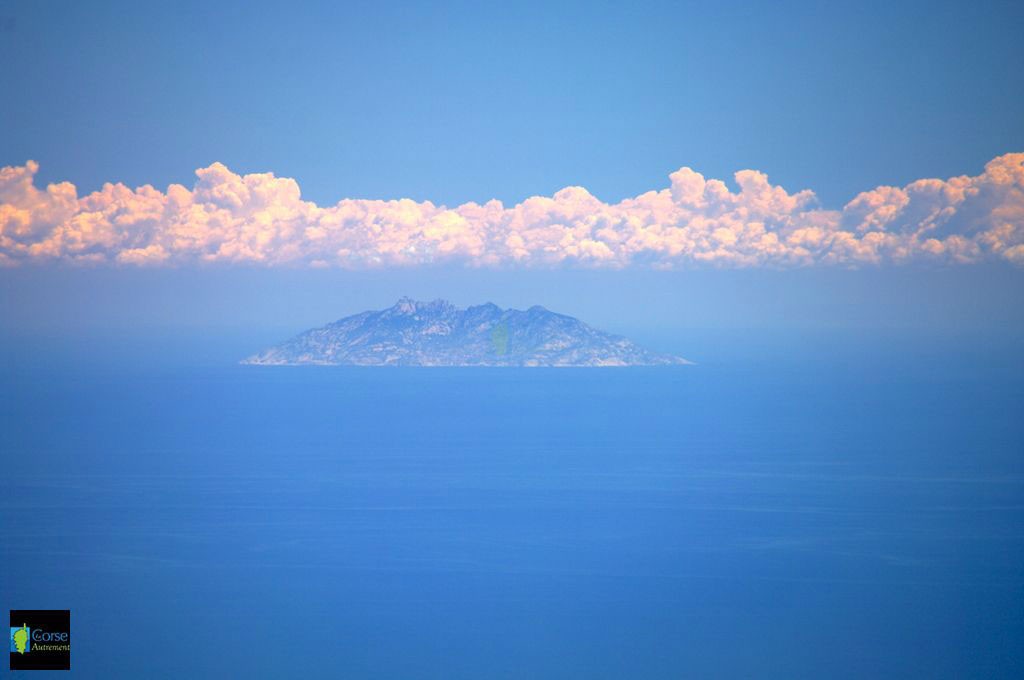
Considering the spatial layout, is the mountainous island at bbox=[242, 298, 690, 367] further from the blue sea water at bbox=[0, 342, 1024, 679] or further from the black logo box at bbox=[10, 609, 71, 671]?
the black logo box at bbox=[10, 609, 71, 671]

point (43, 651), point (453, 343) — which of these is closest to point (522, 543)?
point (43, 651)

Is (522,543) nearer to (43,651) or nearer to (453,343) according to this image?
(43,651)

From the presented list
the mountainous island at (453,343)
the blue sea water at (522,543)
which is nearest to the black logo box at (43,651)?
the blue sea water at (522,543)

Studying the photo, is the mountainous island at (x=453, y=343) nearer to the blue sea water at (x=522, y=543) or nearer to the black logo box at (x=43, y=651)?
the blue sea water at (x=522, y=543)

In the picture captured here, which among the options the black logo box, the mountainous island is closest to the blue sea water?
the black logo box

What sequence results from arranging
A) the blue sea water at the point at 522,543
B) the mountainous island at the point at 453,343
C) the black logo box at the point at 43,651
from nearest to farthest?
the black logo box at the point at 43,651 → the blue sea water at the point at 522,543 → the mountainous island at the point at 453,343

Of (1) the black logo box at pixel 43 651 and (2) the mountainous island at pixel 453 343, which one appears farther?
(2) the mountainous island at pixel 453 343
